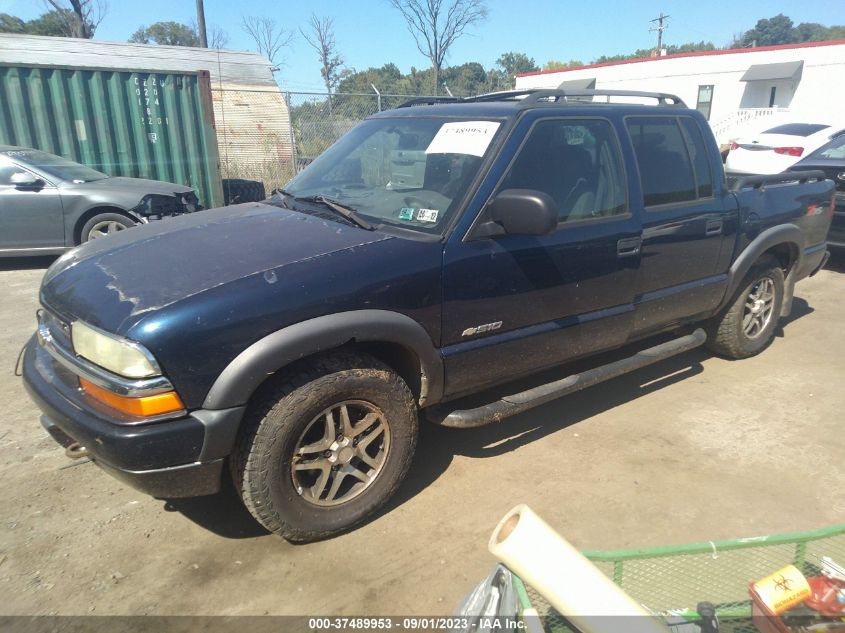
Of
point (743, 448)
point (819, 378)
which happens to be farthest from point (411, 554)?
point (819, 378)

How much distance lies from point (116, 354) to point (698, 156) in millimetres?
3776

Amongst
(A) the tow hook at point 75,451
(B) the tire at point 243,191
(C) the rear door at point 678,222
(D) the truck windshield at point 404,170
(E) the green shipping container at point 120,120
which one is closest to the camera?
(A) the tow hook at point 75,451

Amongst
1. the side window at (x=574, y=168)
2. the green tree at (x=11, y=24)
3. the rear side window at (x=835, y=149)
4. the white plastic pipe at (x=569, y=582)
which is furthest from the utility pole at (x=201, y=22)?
the white plastic pipe at (x=569, y=582)

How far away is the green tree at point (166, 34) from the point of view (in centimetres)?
5772

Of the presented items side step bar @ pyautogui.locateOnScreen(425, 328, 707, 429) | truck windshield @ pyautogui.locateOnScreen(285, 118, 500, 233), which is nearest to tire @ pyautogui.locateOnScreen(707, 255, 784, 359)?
side step bar @ pyautogui.locateOnScreen(425, 328, 707, 429)

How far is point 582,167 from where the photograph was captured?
3512mm

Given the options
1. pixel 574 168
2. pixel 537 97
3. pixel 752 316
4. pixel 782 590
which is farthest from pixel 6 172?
pixel 782 590

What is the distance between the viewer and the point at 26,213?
7480mm

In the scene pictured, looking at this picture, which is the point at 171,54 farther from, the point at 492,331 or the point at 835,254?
the point at 492,331

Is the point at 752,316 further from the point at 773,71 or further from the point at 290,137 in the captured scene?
the point at 773,71

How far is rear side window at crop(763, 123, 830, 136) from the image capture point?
12130mm

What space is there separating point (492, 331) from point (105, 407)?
179cm

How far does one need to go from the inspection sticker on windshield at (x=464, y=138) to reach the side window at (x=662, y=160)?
1081 mm

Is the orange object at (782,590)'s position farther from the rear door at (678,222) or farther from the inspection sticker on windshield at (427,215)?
the rear door at (678,222)
